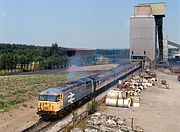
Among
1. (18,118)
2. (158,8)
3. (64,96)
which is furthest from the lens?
(158,8)

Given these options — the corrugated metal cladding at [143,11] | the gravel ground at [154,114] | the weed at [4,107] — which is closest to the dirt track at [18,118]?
the weed at [4,107]

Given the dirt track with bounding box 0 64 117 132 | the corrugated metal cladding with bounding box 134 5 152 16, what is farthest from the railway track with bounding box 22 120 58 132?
the corrugated metal cladding with bounding box 134 5 152 16

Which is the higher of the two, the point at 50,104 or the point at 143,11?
the point at 143,11

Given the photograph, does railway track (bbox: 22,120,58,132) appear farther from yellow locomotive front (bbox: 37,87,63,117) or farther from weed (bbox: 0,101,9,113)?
weed (bbox: 0,101,9,113)

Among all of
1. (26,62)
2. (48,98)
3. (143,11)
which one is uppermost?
(143,11)

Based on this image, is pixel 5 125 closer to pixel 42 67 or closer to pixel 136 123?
pixel 136 123

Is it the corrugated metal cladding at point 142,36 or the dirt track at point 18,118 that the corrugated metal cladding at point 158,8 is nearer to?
the corrugated metal cladding at point 142,36

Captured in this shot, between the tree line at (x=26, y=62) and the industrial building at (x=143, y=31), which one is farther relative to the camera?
the tree line at (x=26, y=62)

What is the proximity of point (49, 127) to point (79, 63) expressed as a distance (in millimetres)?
142833

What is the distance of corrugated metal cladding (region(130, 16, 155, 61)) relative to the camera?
97938 millimetres

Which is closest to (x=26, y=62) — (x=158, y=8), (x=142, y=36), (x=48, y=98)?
(x=142, y=36)

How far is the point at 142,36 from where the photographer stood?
98.8m

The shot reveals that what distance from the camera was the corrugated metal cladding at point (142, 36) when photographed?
97.9 m

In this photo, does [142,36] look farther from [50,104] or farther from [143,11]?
[50,104]
